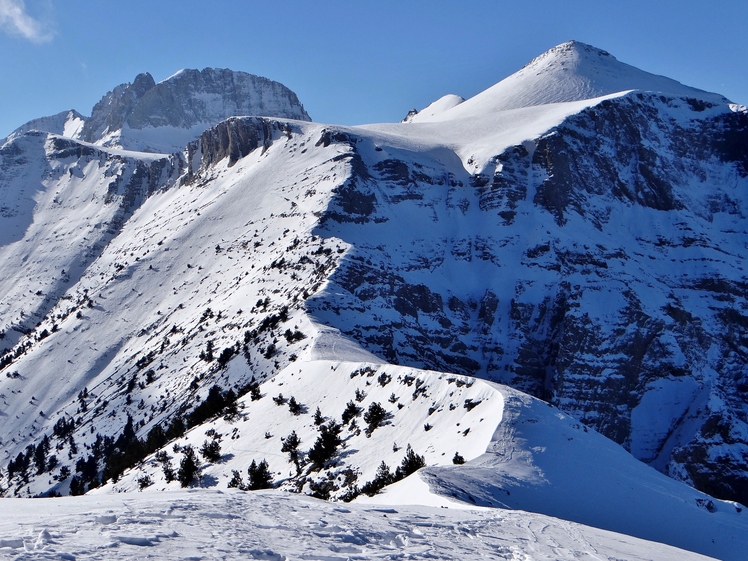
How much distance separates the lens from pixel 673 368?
8225 cm

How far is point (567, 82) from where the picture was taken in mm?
152750

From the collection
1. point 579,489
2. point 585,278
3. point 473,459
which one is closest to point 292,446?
point 473,459

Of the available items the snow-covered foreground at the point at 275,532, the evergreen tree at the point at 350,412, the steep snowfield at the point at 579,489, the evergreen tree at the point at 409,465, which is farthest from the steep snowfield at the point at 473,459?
the snow-covered foreground at the point at 275,532

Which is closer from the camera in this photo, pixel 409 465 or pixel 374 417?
pixel 409 465

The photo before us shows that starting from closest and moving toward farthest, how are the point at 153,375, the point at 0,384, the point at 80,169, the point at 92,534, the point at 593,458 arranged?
the point at 92,534 < the point at 593,458 < the point at 153,375 < the point at 0,384 < the point at 80,169

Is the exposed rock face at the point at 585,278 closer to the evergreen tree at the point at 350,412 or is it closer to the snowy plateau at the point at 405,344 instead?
the snowy plateau at the point at 405,344

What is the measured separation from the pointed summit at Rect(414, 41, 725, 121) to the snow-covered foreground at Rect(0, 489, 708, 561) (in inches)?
5290

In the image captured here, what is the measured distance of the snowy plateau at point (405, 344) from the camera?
61.6 feet

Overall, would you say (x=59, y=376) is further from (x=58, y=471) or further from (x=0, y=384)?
(x=58, y=471)

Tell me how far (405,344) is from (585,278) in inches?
1131

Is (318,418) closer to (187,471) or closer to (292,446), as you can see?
(292,446)

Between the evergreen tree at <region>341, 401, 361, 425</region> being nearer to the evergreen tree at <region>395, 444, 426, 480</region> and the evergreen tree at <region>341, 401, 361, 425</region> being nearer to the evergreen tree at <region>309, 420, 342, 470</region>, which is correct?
the evergreen tree at <region>309, 420, 342, 470</region>

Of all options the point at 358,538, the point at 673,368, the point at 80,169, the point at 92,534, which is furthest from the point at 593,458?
the point at 80,169

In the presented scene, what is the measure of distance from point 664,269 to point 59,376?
268 ft
